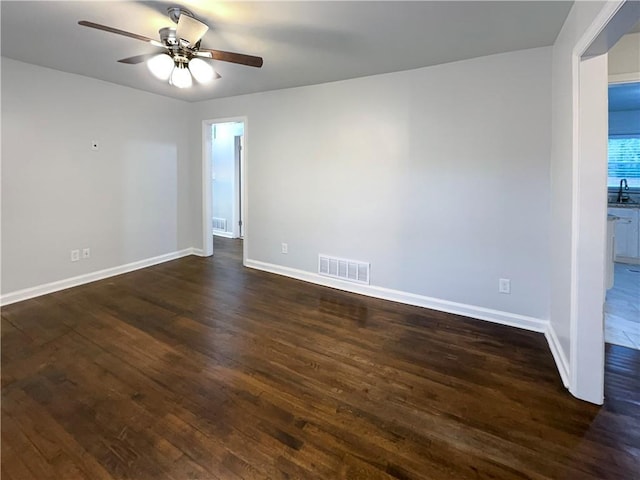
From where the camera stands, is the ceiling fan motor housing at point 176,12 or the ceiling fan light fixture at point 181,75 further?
the ceiling fan light fixture at point 181,75

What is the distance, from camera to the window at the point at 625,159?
5.38m

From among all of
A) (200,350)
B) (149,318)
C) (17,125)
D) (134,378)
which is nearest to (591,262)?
(200,350)

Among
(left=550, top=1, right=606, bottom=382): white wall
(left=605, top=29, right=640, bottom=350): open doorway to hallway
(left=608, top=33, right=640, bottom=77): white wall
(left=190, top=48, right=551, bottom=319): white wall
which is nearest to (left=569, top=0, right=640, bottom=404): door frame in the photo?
(left=550, top=1, right=606, bottom=382): white wall

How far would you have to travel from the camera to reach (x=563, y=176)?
91.4 inches

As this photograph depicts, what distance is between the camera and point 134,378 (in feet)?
7.28

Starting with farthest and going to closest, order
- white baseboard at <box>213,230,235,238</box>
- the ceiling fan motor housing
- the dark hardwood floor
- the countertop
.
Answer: white baseboard at <box>213,230,235,238</box> < the countertop < the ceiling fan motor housing < the dark hardwood floor

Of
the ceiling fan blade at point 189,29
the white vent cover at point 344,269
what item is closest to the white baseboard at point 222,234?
the white vent cover at point 344,269

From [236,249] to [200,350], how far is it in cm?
358

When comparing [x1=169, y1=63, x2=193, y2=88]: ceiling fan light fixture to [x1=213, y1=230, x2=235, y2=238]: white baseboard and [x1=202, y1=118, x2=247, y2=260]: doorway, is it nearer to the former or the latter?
[x1=202, y1=118, x2=247, y2=260]: doorway

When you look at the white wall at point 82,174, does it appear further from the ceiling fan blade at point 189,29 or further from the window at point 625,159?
the window at point 625,159

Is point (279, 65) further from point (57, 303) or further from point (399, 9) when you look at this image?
point (57, 303)

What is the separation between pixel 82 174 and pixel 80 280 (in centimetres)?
129

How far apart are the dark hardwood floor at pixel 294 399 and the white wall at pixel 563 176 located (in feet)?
1.07

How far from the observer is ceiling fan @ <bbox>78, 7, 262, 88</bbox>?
2.20 meters
